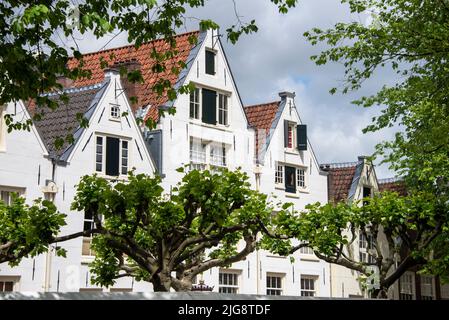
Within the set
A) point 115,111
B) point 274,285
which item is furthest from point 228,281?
point 115,111

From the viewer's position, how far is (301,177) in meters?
48.4

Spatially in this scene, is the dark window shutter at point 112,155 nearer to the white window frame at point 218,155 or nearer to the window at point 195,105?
the window at point 195,105

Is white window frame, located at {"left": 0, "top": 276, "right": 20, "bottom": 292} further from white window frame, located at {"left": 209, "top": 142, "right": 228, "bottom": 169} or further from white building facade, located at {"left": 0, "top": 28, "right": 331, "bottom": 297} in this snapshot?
white window frame, located at {"left": 209, "top": 142, "right": 228, "bottom": 169}

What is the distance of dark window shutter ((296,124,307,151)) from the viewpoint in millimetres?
47938

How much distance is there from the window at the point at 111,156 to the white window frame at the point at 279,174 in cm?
1038

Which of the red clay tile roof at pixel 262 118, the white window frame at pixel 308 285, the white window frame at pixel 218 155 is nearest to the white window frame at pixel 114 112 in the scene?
the white window frame at pixel 218 155

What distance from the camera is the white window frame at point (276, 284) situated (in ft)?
146

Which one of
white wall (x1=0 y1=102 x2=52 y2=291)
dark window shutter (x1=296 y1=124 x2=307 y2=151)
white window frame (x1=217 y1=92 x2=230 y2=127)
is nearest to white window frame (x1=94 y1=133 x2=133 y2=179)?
white wall (x1=0 y1=102 x2=52 y2=291)

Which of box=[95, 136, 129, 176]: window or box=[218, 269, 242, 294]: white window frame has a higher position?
box=[95, 136, 129, 176]: window

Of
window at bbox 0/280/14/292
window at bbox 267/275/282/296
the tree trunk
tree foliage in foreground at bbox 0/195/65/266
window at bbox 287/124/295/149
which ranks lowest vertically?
the tree trunk

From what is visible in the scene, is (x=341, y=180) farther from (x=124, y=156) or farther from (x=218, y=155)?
(x=124, y=156)

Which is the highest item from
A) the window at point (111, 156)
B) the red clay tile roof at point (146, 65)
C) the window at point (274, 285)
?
the red clay tile roof at point (146, 65)

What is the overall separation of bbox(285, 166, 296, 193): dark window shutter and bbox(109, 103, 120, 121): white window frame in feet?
39.3
